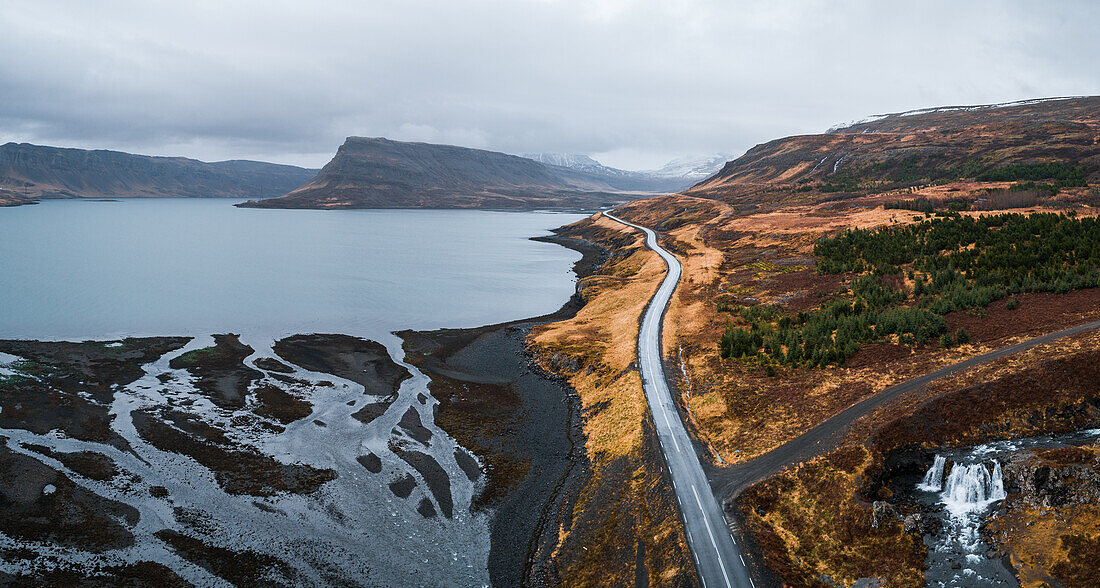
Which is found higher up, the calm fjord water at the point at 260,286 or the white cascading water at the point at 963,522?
the calm fjord water at the point at 260,286

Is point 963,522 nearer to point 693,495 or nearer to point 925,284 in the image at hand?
point 693,495

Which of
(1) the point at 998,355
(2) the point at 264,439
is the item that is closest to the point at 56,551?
(2) the point at 264,439

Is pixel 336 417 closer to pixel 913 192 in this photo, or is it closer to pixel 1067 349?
pixel 1067 349

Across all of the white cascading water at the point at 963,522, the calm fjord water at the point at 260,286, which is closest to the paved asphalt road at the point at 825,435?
the white cascading water at the point at 963,522

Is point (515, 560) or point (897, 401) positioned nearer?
point (515, 560)

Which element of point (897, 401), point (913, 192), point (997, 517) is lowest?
point (997, 517)

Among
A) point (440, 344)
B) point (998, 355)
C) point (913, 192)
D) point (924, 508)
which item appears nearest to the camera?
point (924, 508)

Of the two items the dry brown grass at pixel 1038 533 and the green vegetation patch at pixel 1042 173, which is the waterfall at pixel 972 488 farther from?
the green vegetation patch at pixel 1042 173
